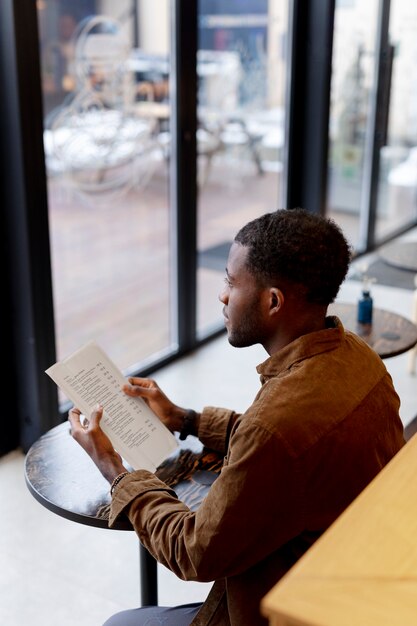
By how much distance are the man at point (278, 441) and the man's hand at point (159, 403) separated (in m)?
0.21

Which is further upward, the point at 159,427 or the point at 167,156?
the point at 167,156

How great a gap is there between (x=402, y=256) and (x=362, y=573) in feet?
9.22

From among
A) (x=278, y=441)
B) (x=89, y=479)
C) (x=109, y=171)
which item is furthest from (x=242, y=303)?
(x=109, y=171)

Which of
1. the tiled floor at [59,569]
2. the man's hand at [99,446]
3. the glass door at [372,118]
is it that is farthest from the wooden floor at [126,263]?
the man's hand at [99,446]

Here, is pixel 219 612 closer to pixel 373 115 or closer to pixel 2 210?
pixel 2 210

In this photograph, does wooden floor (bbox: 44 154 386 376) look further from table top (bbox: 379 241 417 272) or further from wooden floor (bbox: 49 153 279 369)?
table top (bbox: 379 241 417 272)

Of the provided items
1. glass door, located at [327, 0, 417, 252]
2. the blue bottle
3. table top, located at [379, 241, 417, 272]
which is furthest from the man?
glass door, located at [327, 0, 417, 252]

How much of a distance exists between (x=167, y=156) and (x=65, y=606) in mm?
2207

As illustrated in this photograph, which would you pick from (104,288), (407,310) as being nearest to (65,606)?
(104,288)

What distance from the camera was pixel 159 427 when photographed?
69.8 inches

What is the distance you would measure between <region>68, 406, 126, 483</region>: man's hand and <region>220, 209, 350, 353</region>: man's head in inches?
13.9

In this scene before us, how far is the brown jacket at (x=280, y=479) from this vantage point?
1288mm

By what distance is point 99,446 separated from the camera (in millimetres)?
1601

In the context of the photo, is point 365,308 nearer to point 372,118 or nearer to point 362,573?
point 362,573
